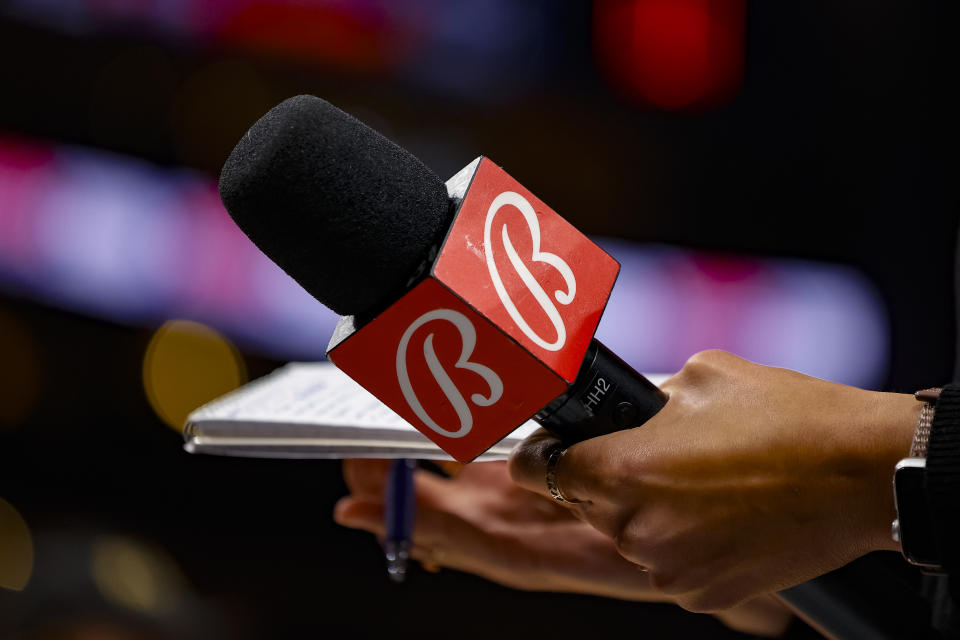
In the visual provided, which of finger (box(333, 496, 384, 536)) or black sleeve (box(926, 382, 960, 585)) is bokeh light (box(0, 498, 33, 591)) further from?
black sleeve (box(926, 382, 960, 585))

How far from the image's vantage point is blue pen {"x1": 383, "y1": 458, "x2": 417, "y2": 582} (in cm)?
81

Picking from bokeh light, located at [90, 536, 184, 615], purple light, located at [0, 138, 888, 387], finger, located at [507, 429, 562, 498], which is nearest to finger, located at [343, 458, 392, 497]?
finger, located at [507, 429, 562, 498]

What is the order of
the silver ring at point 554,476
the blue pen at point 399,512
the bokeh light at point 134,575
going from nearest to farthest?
the silver ring at point 554,476 < the blue pen at point 399,512 < the bokeh light at point 134,575

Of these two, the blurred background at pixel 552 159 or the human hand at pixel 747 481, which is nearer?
the human hand at pixel 747 481

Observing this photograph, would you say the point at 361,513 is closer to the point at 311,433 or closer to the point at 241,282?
the point at 311,433

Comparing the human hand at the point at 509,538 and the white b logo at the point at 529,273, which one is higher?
the white b logo at the point at 529,273

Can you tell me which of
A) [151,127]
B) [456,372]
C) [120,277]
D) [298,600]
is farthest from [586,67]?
[456,372]

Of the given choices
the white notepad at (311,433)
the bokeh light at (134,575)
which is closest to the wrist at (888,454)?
the white notepad at (311,433)

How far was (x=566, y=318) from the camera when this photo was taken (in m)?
0.49


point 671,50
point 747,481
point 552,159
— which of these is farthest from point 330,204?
point 671,50

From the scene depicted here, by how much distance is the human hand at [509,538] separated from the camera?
0.84 meters

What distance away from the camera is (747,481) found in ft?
1.55

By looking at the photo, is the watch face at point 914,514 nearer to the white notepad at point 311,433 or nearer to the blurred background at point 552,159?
the white notepad at point 311,433

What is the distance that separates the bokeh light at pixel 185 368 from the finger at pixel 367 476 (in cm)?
126
